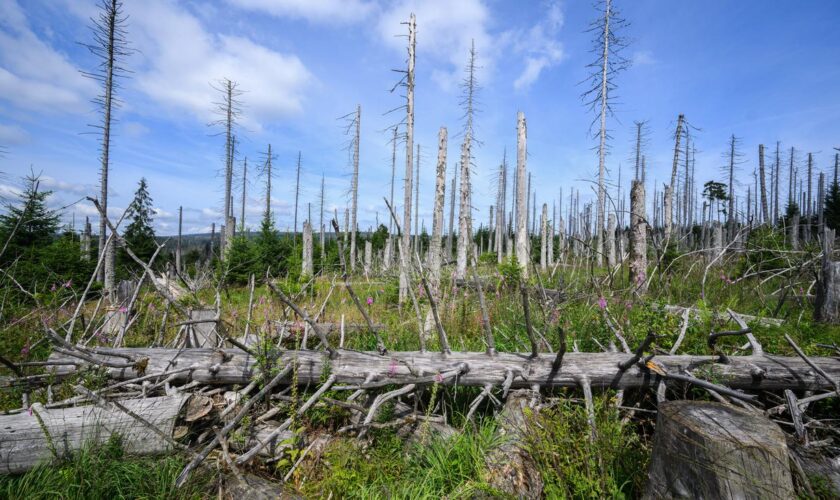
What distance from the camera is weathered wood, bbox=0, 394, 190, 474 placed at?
2.37 metres

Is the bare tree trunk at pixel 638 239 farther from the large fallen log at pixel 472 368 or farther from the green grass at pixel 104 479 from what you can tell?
the green grass at pixel 104 479

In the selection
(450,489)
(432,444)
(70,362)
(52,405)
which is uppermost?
(70,362)

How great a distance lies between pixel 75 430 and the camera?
2.51 meters

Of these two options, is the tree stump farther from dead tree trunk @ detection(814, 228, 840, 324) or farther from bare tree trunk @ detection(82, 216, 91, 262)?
bare tree trunk @ detection(82, 216, 91, 262)

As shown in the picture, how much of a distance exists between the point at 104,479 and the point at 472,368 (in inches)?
103

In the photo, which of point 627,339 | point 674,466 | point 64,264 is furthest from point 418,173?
point 674,466

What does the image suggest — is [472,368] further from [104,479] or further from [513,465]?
[104,479]

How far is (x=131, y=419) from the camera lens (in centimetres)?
260

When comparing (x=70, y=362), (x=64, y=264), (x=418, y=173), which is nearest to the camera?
(x=70, y=362)

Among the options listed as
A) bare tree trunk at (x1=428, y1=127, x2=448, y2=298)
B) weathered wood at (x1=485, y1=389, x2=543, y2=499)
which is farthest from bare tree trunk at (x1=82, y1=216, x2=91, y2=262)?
weathered wood at (x1=485, y1=389, x2=543, y2=499)

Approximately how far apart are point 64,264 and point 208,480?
1338 cm

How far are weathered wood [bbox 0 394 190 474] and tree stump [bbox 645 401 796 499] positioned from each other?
10.6 ft

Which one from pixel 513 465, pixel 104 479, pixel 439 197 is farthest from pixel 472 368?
pixel 439 197

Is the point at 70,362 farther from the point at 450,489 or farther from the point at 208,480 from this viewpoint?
the point at 450,489
